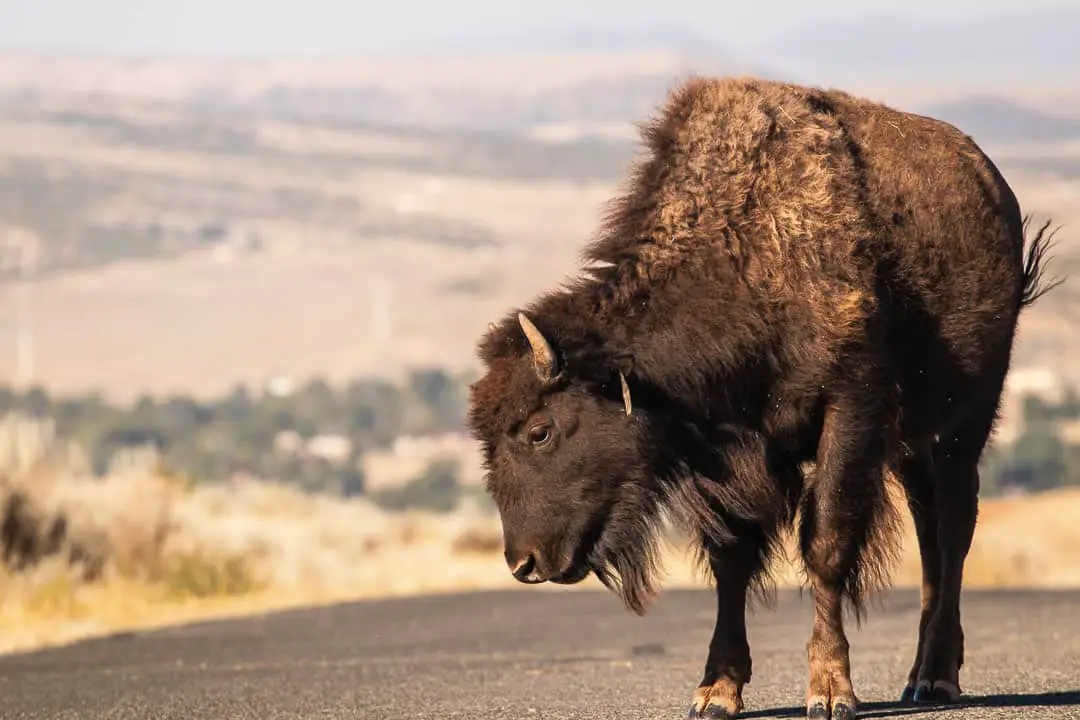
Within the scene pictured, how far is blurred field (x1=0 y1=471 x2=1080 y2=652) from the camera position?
18.8 meters

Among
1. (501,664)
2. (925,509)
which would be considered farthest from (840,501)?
(501,664)

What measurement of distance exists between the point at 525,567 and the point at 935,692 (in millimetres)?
2152

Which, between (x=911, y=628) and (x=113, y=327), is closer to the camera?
(x=911, y=628)

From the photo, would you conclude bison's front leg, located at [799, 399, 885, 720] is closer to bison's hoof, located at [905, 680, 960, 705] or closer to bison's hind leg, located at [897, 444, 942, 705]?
bison's hoof, located at [905, 680, 960, 705]

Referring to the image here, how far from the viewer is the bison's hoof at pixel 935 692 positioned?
9.83m

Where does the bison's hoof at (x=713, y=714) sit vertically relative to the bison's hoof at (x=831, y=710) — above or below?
below

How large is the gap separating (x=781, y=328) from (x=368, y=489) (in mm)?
60135

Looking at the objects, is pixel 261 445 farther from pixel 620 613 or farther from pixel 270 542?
pixel 620 613

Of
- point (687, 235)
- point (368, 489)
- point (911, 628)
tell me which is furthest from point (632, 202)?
point (368, 489)

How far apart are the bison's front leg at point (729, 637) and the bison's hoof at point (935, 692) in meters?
0.89

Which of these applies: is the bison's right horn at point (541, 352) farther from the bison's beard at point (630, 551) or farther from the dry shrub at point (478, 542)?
the dry shrub at point (478, 542)

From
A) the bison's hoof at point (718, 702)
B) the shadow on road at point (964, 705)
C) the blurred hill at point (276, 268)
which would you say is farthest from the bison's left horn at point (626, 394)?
the blurred hill at point (276, 268)

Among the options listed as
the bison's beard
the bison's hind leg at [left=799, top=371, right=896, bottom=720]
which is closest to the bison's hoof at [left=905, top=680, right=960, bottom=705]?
the bison's hind leg at [left=799, top=371, right=896, bottom=720]

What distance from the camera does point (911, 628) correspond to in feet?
51.4
